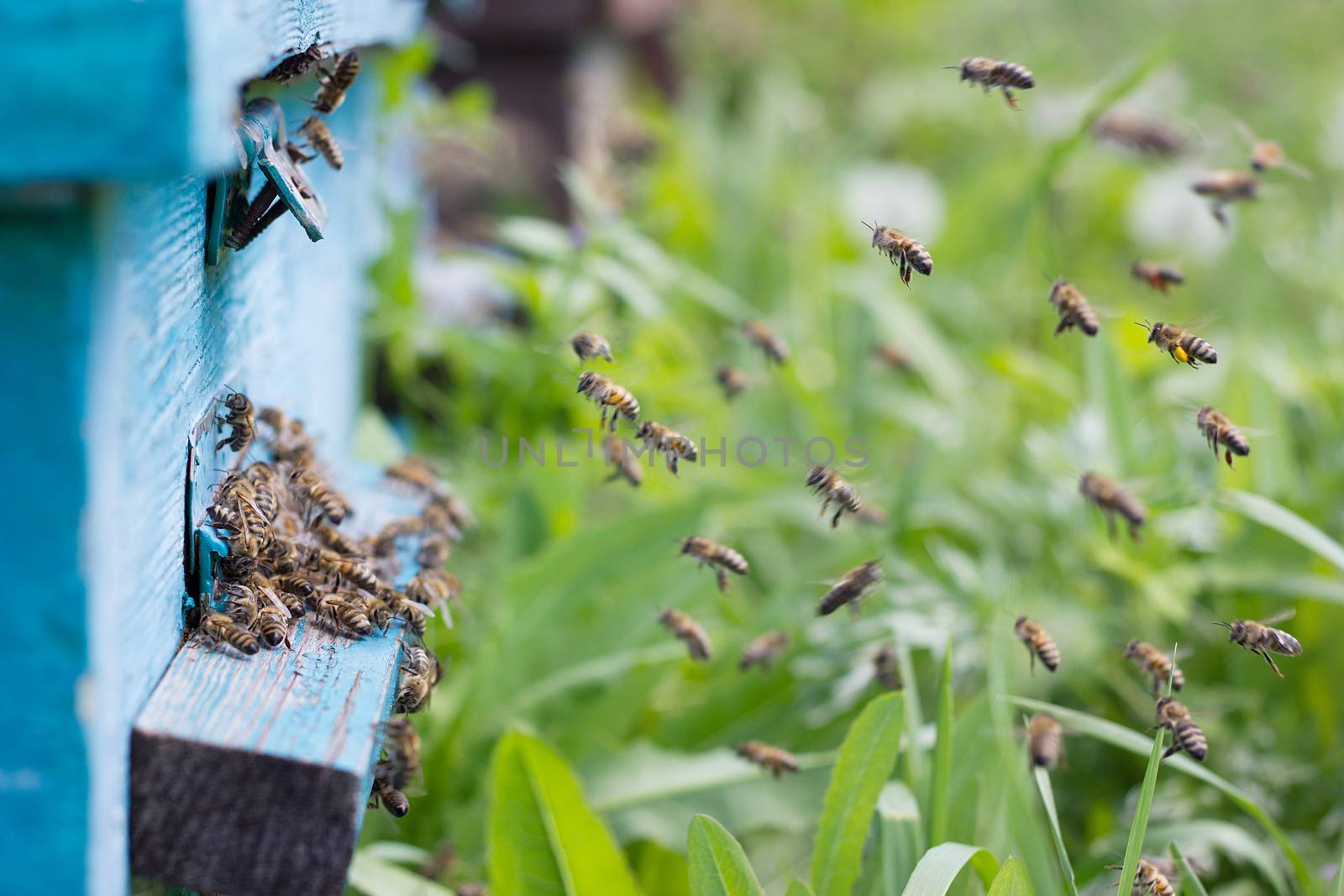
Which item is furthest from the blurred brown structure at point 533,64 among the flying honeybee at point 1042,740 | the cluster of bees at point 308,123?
the flying honeybee at point 1042,740

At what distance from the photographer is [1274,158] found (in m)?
3.10

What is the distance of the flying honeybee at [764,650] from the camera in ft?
8.69

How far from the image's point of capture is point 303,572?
68.9 inches

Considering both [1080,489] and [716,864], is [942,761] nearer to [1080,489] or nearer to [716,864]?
[716,864]

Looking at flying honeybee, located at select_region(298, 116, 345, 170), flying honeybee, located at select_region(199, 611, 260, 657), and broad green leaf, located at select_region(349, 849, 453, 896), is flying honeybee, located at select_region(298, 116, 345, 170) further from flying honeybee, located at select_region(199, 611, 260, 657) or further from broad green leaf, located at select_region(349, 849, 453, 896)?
broad green leaf, located at select_region(349, 849, 453, 896)

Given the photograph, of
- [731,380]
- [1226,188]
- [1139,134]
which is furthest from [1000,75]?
[1139,134]

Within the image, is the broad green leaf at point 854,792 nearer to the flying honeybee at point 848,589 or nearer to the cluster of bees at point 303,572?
the flying honeybee at point 848,589

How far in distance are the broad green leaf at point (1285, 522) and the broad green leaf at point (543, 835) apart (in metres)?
1.40

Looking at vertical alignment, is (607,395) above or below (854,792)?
above

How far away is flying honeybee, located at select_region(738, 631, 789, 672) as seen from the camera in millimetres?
2648

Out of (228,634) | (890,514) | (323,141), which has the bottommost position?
(890,514)

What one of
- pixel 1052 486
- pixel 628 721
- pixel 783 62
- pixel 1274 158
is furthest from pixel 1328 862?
pixel 783 62

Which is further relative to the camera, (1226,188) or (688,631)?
(1226,188)

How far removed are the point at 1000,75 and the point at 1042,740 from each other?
144 cm
